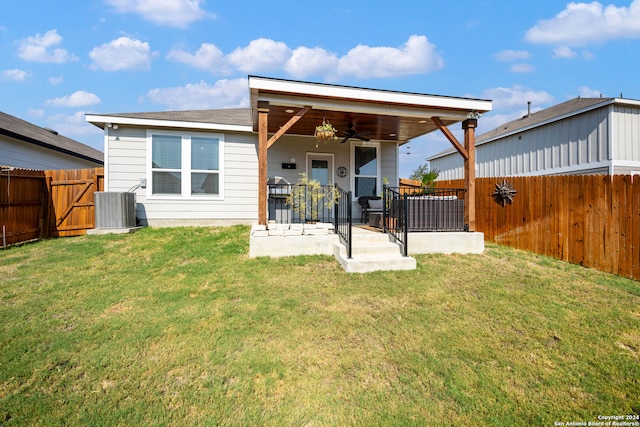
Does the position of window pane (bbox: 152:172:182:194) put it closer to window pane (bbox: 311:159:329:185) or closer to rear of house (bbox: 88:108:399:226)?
rear of house (bbox: 88:108:399:226)

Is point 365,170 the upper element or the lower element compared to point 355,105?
lower

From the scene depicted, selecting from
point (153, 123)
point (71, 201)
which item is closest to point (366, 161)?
point (153, 123)

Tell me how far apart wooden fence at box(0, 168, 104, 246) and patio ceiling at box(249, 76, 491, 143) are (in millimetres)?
4739

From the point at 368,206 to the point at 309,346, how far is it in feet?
19.8

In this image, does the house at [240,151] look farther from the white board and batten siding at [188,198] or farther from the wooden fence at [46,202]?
the wooden fence at [46,202]

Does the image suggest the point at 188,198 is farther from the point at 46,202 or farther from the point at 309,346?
the point at 309,346

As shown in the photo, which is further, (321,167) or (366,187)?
(366,187)

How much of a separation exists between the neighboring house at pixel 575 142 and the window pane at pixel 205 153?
10.4 metres

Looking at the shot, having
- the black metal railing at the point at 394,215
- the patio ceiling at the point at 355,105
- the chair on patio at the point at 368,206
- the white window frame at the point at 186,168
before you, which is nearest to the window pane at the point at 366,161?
the chair on patio at the point at 368,206

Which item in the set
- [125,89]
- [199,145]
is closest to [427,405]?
[199,145]

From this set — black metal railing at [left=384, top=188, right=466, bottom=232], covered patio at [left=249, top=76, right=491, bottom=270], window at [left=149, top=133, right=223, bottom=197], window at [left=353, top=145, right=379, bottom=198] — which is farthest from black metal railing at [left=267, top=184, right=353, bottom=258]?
window at [left=353, top=145, right=379, bottom=198]

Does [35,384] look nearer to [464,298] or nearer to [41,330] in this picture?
[41,330]

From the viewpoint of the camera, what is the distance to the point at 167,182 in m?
7.98

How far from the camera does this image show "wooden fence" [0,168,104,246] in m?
6.45
